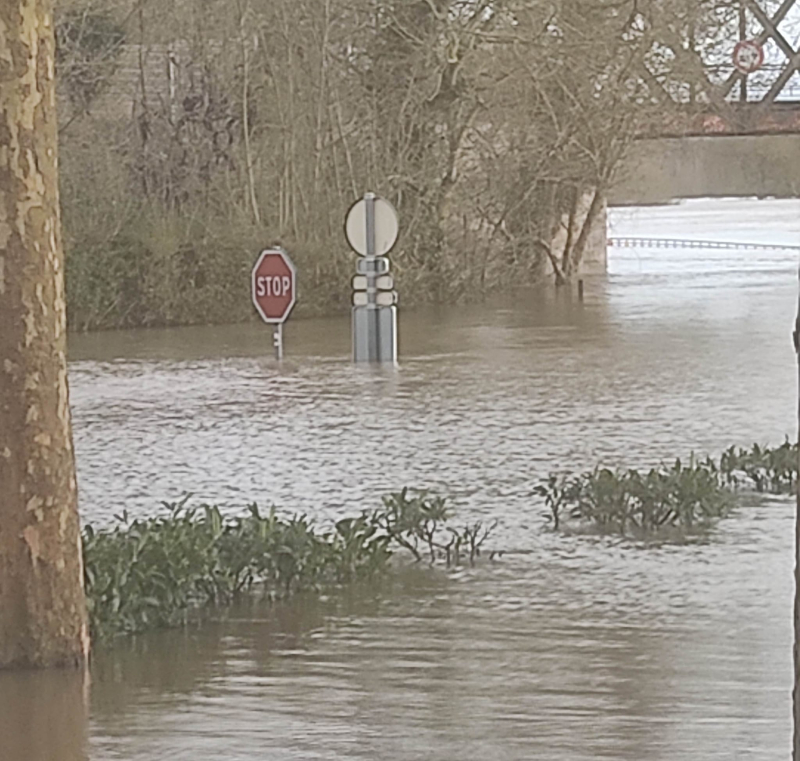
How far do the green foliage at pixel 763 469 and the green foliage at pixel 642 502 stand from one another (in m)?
0.75

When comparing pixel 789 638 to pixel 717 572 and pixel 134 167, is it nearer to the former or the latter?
pixel 717 572

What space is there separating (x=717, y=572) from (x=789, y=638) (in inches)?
52.0

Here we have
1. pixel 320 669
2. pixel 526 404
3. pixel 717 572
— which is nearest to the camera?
pixel 320 669

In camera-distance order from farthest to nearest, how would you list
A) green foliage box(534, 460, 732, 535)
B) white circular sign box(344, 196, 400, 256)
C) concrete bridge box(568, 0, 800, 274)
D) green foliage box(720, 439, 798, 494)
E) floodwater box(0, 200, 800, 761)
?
1. concrete bridge box(568, 0, 800, 274)
2. white circular sign box(344, 196, 400, 256)
3. green foliage box(720, 439, 798, 494)
4. green foliage box(534, 460, 732, 535)
5. floodwater box(0, 200, 800, 761)

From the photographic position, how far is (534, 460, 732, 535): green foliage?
940cm

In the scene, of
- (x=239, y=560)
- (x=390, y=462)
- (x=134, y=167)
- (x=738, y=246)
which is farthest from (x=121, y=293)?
(x=738, y=246)

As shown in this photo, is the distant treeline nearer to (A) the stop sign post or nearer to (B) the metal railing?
(A) the stop sign post

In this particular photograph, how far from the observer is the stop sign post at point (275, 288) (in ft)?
68.2

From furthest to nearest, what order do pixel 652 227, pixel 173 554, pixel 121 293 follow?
A: pixel 652 227, pixel 121 293, pixel 173 554

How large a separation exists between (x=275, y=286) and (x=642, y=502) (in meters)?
11.9

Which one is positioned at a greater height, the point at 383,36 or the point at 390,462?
the point at 383,36

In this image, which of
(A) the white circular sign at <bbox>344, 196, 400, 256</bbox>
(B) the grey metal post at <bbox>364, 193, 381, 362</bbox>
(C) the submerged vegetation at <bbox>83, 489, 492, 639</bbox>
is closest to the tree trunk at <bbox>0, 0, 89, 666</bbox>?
(C) the submerged vegetation at <bbox>83, 489, 492, 639</bbox>

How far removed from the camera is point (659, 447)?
12695 millimetres

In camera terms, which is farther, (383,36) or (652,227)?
(652,227)
